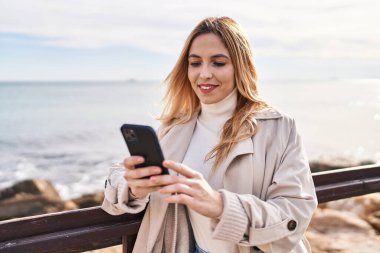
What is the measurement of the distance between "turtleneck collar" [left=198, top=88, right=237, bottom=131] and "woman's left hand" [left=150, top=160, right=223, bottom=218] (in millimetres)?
595

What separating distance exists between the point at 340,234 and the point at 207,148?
231 centimetres

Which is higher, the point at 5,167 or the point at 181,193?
the point at 181,193

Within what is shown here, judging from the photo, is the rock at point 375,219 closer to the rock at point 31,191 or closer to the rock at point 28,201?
the rock at point 28,201

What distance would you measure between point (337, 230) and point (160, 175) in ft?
9.46

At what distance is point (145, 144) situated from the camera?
145cm

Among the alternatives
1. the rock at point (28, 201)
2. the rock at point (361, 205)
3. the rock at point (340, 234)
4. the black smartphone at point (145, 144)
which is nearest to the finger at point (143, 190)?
the black smartphone at point (145, 144)

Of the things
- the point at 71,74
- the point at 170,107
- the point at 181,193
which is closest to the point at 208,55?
the point at 170,107

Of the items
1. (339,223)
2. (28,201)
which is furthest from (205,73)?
(28,201)

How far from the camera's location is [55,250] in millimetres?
1713

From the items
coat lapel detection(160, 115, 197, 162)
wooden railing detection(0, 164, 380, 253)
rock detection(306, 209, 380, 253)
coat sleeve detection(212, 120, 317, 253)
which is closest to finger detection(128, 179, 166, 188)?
coat sleeve detection(212, 120, 317, 253)

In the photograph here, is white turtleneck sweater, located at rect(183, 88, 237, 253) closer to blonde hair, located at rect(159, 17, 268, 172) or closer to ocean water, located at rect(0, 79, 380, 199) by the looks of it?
blonde hair, located at rect(159, 17, 268, 172)

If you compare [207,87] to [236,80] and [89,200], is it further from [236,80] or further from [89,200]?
[89,200]

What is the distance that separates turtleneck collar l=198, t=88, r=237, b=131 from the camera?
77.6 inches

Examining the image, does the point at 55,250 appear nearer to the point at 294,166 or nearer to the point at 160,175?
the point at 160,175
